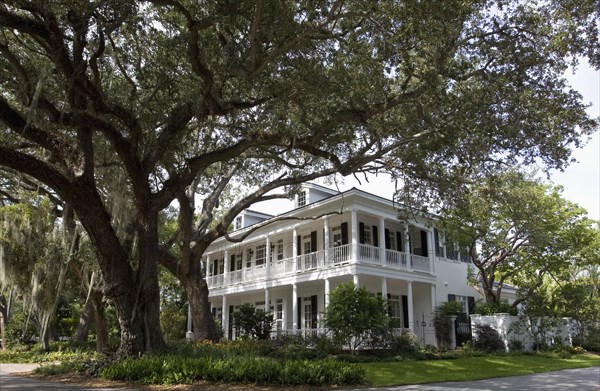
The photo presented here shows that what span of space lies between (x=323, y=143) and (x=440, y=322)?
1202cm

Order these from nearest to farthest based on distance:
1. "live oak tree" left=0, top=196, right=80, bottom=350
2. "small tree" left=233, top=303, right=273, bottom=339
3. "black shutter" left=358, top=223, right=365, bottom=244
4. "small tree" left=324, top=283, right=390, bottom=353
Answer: "live oak tree" left=0, top=196, right=80, bottom=350, "small tree" left=324, top=283, right=390, bottom=353, "small tree" left=233, top=303, right=273, bottom=339, "black shutter" left=358, top=223, right=365, bottom=244

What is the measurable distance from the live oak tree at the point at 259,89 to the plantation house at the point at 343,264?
762 cm

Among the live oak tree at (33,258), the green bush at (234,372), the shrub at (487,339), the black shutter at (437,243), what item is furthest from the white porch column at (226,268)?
the green bush at (234,372)

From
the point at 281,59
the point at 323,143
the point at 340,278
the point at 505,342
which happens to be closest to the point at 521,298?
the point at 505,342

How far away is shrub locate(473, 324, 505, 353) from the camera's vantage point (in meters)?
21.7

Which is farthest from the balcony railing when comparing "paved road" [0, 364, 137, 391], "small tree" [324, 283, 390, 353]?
"paved road" [0, 364, 137, 391]

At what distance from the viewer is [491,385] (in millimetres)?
11586

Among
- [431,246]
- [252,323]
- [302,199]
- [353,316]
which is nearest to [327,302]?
[252,323]

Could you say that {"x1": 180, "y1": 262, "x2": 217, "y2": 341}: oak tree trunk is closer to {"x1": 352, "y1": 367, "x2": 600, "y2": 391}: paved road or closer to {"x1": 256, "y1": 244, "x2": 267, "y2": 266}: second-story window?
{"x1": 352, "y1": 367, "x2": 600, "y2": 391}: paved road

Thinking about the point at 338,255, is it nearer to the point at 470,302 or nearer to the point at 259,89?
the point at 470,302

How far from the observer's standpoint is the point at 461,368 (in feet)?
49.3

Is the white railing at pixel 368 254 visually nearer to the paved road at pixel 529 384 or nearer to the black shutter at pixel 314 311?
the black shutter at pixel 314 311

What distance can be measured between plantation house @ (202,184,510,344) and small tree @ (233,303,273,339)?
164 cm

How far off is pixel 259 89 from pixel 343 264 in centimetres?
1141
